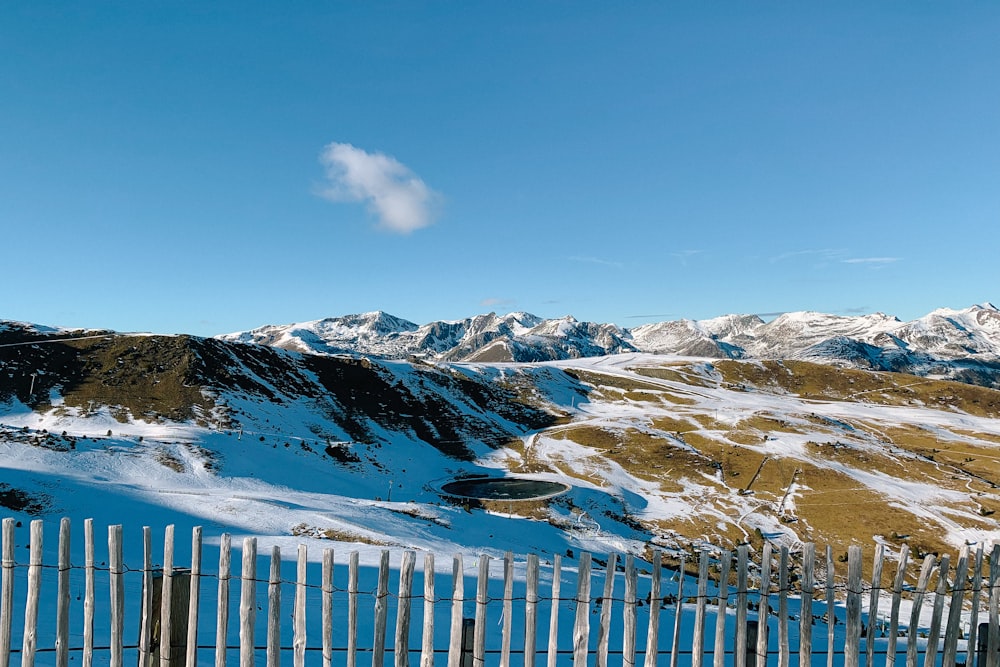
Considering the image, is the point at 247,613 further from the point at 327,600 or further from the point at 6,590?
the point at 6,590

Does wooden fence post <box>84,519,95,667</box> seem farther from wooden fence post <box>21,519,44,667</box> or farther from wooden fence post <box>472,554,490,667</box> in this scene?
wooden fence post <box>472,554,490,667</box>

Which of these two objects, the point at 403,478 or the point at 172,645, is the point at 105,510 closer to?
the point at 172,645

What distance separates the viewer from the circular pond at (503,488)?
73.9 metres

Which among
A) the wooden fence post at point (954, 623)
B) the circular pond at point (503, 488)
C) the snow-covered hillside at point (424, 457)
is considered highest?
the wooden fence post at point (954, 623)

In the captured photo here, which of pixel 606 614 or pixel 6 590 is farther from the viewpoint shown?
pixel 606 614

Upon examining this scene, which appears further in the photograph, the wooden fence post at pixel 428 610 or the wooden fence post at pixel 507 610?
the wooden fence post at pixel 507 610

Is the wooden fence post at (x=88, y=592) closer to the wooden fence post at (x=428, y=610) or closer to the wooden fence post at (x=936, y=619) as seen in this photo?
the wooden fence post at (x=428, y=610)

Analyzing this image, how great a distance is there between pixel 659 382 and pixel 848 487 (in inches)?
4167

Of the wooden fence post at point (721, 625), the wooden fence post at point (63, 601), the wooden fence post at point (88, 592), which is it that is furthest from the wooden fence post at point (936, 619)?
the wooden fence post at point (63, 601)

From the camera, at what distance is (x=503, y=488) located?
79.7 m

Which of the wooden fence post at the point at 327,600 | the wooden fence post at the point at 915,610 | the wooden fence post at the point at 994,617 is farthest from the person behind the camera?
the wooden fence post at the point at 994,617

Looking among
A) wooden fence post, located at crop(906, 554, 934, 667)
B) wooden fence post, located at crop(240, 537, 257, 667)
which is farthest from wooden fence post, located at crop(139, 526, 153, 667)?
wooden fence post, located at crop(906, 554, 934, 667)

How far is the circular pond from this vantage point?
73875 millimetres

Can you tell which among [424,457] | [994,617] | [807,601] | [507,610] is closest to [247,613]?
[507,610]
